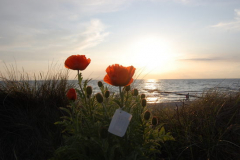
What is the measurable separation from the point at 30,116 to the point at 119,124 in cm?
244

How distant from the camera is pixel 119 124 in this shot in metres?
1.18

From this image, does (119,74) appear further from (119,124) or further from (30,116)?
(30,116)

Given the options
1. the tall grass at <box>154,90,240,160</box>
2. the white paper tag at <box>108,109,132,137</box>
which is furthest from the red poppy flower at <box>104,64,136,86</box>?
the tall grass at <box>154,90,240,160</box>

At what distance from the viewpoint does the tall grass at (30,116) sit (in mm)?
2641

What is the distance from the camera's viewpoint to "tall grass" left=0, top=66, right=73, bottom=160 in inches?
104

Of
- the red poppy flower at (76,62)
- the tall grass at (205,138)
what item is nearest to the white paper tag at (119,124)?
the red poppy flower at (76,62)

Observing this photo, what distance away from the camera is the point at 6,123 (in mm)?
3088

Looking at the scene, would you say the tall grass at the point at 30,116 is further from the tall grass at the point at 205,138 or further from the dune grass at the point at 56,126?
the tall grass at the point at 205,138

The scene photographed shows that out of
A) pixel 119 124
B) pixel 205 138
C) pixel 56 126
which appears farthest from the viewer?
pixel 56 126

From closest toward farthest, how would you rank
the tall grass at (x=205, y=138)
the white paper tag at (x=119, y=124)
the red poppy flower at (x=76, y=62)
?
1. the white paper tag at (x=119, y=124)
2. the red poppy flower at (x=76, y=62)
3. the tall grass at (x=205, y=138)

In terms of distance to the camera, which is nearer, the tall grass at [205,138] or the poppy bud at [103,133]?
the poppy bud at [103,133]

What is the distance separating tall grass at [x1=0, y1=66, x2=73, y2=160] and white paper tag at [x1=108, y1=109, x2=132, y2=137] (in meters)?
1.49

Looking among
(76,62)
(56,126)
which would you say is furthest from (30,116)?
(76,62)

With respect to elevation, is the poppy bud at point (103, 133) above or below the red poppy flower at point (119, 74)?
below
